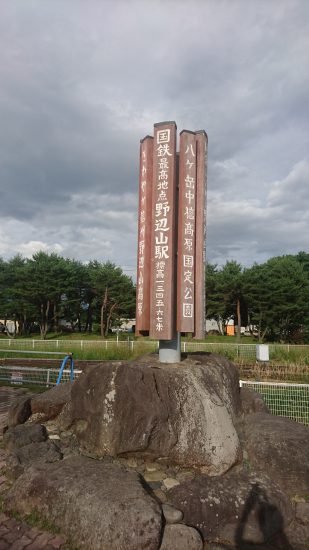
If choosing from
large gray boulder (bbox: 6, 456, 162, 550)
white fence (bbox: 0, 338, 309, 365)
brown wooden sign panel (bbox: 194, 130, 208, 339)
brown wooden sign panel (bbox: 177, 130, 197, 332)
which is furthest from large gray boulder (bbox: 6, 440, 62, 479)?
white fence (bbox: 0, 338, 309, 365)

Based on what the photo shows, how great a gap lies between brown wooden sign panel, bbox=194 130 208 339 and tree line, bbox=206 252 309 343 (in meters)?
31.5

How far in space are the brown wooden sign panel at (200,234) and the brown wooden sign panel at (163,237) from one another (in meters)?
0.40

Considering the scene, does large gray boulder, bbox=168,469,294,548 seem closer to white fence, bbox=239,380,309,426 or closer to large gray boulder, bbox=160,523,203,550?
large gray boulder, bbox=160,523,203,550

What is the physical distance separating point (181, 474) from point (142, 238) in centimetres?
348

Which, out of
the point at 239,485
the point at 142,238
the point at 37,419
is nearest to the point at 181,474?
the point at 239,485

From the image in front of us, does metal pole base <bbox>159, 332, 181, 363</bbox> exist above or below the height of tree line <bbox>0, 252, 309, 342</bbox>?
below

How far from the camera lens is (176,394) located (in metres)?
4.90

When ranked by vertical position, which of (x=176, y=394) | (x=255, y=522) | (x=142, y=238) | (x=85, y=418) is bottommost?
(x=255, y=522)

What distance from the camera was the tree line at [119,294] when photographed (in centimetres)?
3659

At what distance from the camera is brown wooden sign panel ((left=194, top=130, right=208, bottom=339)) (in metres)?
6.08

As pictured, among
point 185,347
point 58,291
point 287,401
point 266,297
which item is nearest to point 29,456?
point 287,401

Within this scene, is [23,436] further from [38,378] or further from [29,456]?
[38,378]

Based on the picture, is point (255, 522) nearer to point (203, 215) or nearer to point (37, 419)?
point (37, 419)

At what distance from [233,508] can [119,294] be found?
3875 centimetres
